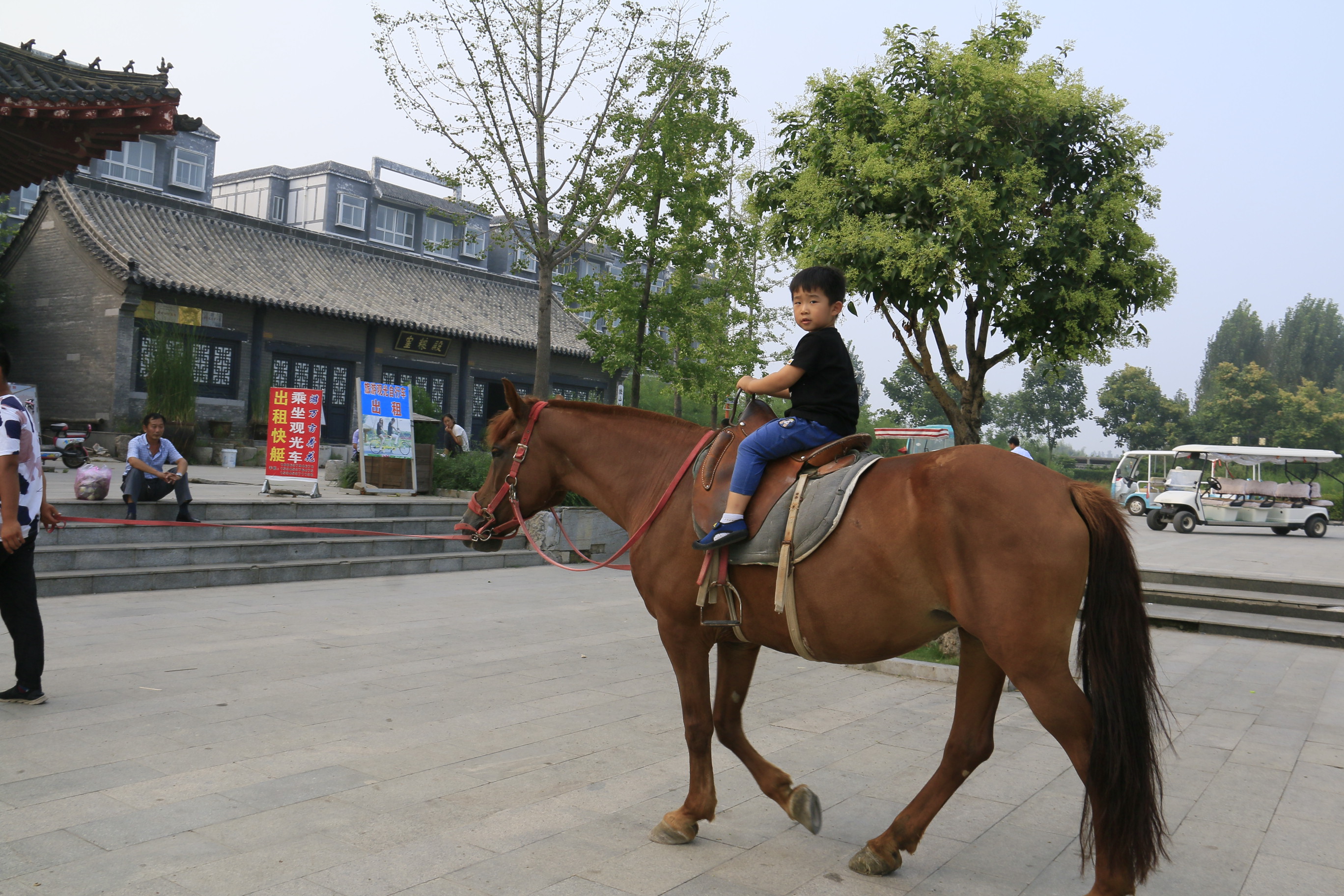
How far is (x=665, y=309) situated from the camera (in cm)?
1638

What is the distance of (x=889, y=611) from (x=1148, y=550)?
18.3 metres

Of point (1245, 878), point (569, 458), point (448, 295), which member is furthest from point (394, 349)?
point (1245, 878)

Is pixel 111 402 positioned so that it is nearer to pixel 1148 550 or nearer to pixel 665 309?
pixel 665 309

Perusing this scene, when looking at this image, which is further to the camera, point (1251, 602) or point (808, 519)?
point (1251, 602)

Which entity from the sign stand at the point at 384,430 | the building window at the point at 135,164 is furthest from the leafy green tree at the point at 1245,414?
the building window at the point at 135,164

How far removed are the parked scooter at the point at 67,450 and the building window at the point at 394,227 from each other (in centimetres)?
2787

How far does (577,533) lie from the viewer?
543 inches

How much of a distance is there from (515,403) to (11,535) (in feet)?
9.78

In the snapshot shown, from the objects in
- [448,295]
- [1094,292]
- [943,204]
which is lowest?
[1094,292]

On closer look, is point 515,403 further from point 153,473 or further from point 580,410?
point 153,473

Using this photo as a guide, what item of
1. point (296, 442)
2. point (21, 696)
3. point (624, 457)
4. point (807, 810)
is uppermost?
point (624, 457)

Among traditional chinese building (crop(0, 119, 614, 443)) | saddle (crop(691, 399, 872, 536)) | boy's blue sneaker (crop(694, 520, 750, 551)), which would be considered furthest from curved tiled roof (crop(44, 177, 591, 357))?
boy's blue sneaker (crop(694, 520, 750, 551))

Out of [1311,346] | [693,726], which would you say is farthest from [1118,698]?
[1311,346]

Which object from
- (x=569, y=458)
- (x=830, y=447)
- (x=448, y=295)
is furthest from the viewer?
(x=448, y=295)
